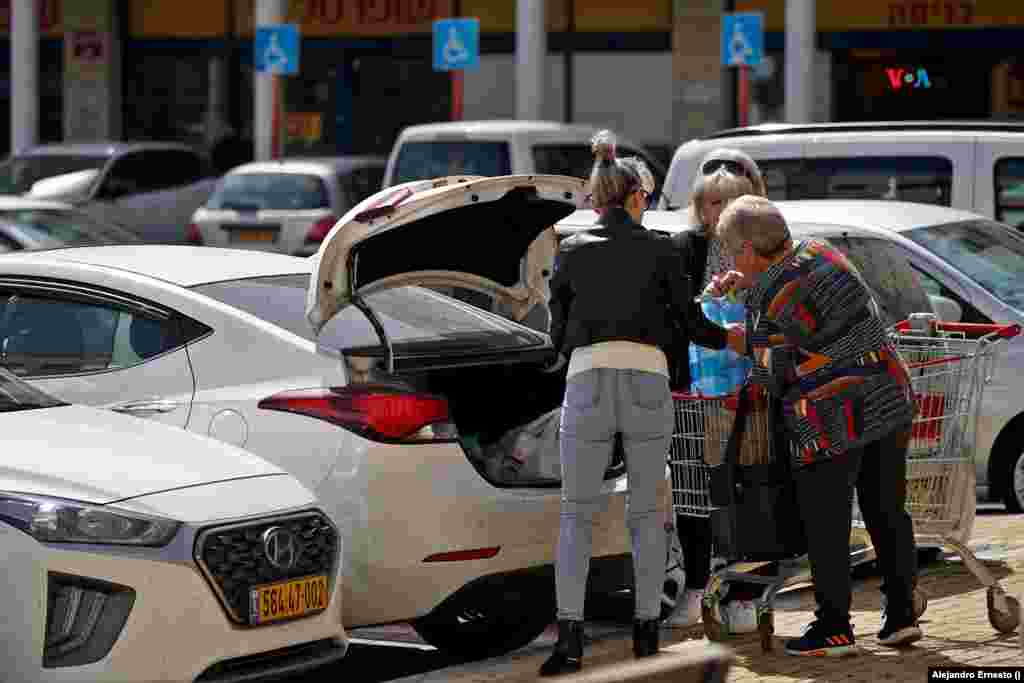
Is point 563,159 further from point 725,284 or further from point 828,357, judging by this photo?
point 828,357

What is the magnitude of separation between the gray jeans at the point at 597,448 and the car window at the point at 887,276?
2597 millimetres

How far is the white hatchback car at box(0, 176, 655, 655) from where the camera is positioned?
23.0 ft

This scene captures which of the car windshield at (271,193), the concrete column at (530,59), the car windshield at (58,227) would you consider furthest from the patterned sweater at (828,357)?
the concrete column at (530,59)

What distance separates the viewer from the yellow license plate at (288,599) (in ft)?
20.9

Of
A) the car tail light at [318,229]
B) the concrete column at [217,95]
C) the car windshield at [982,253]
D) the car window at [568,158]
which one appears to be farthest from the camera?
the concrete column at [217,95]

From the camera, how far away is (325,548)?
664cm

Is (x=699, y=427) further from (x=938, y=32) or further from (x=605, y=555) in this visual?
(x=938, y=32)

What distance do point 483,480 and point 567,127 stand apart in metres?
14.4

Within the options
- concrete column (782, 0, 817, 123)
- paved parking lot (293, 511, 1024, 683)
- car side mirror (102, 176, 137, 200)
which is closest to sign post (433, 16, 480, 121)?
car side mirror (102, 176, 137, 200)

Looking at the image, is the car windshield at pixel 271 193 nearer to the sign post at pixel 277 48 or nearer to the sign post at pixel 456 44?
the sign post at pixel 456 44

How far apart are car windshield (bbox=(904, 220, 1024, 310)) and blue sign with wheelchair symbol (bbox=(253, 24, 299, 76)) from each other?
1677cm

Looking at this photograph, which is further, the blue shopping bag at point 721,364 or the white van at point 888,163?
the white van at point 888,163

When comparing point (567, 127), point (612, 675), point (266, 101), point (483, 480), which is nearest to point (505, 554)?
point (483, 480)

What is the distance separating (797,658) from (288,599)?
6.36ft
